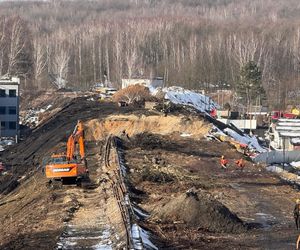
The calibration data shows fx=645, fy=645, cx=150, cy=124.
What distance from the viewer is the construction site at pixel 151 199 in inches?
522

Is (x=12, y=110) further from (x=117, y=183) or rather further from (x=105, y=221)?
(x=105, y=221)

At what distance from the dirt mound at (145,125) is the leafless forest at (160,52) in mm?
32232

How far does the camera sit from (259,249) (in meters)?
12.5

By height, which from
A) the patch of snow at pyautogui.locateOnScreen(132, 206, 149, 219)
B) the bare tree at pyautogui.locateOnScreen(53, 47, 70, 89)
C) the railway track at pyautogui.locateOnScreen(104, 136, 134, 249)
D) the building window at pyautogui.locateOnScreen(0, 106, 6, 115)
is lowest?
the patch of snow at pyautogui.locateOnScreen(132, 206, 149, 219)

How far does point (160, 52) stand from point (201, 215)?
79180mm

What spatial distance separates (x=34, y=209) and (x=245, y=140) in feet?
78.8

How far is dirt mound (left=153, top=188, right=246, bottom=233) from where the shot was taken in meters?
14.0

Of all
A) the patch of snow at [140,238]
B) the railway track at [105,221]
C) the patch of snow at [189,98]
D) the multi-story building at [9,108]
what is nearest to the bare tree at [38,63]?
the multi-story building at [9,108]

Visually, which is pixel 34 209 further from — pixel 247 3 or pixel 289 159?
pixel 247 3

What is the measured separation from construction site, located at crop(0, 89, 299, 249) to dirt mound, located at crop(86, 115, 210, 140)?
348mm

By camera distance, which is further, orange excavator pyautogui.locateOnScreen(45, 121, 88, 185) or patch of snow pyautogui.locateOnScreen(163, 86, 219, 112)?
patch of snow pyautogui.locateOnScreen(163, 86, 219, 112)

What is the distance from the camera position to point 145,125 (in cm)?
3728

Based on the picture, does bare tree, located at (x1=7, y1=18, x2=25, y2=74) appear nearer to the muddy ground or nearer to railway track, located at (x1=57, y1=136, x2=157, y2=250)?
the muddy ground

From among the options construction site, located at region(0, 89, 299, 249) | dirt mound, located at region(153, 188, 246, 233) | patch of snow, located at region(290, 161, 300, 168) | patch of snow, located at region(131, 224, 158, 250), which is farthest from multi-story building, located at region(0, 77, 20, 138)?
patch of snow, located at region(131, 224, 158, 250)
